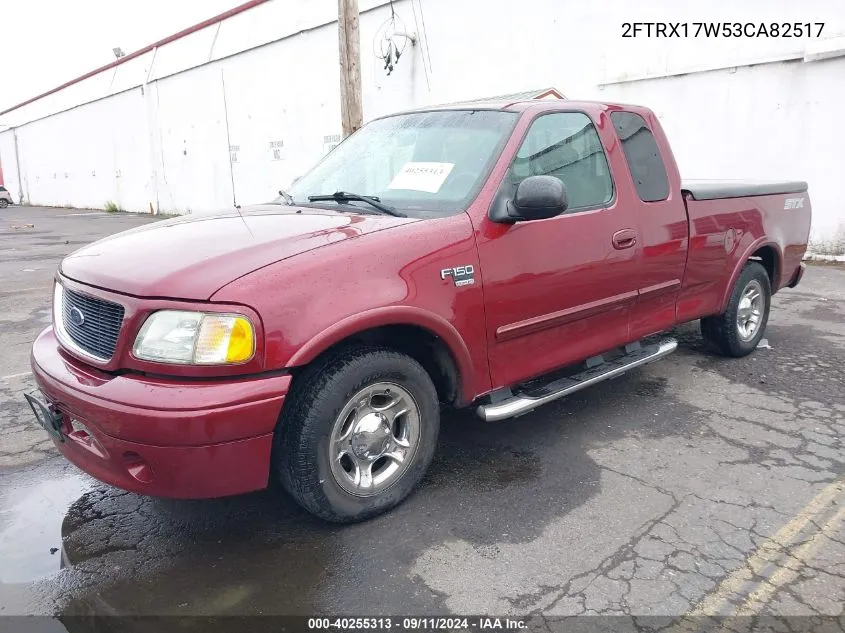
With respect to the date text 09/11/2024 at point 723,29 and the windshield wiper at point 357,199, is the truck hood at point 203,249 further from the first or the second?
the date text 09/11/2024 at point 723,29

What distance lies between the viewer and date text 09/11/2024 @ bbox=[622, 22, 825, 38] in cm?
944

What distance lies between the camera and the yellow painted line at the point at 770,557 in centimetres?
248

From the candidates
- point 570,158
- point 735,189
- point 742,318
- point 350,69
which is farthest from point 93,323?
point 350,69

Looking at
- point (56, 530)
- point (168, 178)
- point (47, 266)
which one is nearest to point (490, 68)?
point (47, 266)

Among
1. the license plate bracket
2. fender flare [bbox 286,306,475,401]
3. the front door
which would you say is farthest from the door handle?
the license plate bracket

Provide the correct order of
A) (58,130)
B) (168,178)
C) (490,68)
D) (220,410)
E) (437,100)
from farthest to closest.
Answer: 1. (58,130)
2. (168,178)
3. (437,100)
4. (490,68)
5. (220,410)

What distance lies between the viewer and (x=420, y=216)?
3.22 meters

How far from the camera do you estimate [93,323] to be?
9.09 ft

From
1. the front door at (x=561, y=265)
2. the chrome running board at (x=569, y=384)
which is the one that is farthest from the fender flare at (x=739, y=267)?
the front door at (x=561, y=265)

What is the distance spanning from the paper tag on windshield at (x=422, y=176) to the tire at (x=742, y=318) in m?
2.77

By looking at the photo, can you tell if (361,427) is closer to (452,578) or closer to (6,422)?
(452,578)

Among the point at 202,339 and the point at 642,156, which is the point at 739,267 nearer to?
the point at 642,156

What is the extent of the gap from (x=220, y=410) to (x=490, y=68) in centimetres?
1256

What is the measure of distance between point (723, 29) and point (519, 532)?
32.6ft
